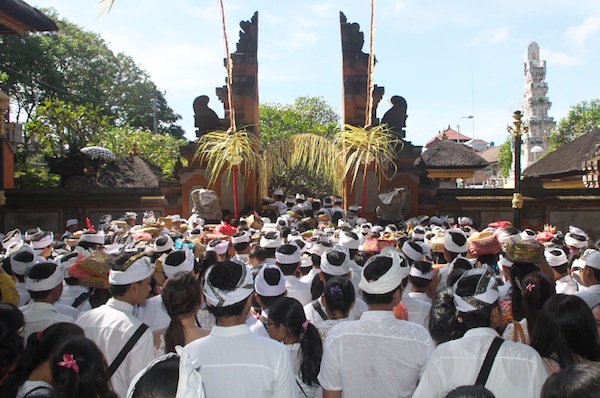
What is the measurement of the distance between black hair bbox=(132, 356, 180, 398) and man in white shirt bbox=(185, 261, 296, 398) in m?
0.66

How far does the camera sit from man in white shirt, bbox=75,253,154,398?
384 cm

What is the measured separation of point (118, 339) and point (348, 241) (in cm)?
443

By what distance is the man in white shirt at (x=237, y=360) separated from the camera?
3121 millimetres

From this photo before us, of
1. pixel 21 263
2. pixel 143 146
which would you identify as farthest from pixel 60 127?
pixel 21 263

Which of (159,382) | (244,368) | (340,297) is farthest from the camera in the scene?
(340,297)

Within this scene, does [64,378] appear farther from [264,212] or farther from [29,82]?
[29,82]

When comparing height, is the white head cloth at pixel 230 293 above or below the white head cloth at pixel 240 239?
above

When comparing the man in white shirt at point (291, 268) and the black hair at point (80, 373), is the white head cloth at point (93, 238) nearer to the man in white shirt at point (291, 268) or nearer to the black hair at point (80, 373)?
the man in white shirt at point (291, 268)

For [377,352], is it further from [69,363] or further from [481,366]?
[69,363]

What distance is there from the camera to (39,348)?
10.7 ft

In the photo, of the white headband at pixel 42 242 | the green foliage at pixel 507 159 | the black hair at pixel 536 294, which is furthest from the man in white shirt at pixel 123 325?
the green foliage at pixel 507 159

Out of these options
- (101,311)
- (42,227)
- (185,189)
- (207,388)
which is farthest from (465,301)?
(42,227)

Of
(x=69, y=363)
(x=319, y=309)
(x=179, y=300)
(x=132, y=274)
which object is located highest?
(x=132, y=274)

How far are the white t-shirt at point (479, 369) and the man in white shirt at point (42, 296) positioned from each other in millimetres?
2856
